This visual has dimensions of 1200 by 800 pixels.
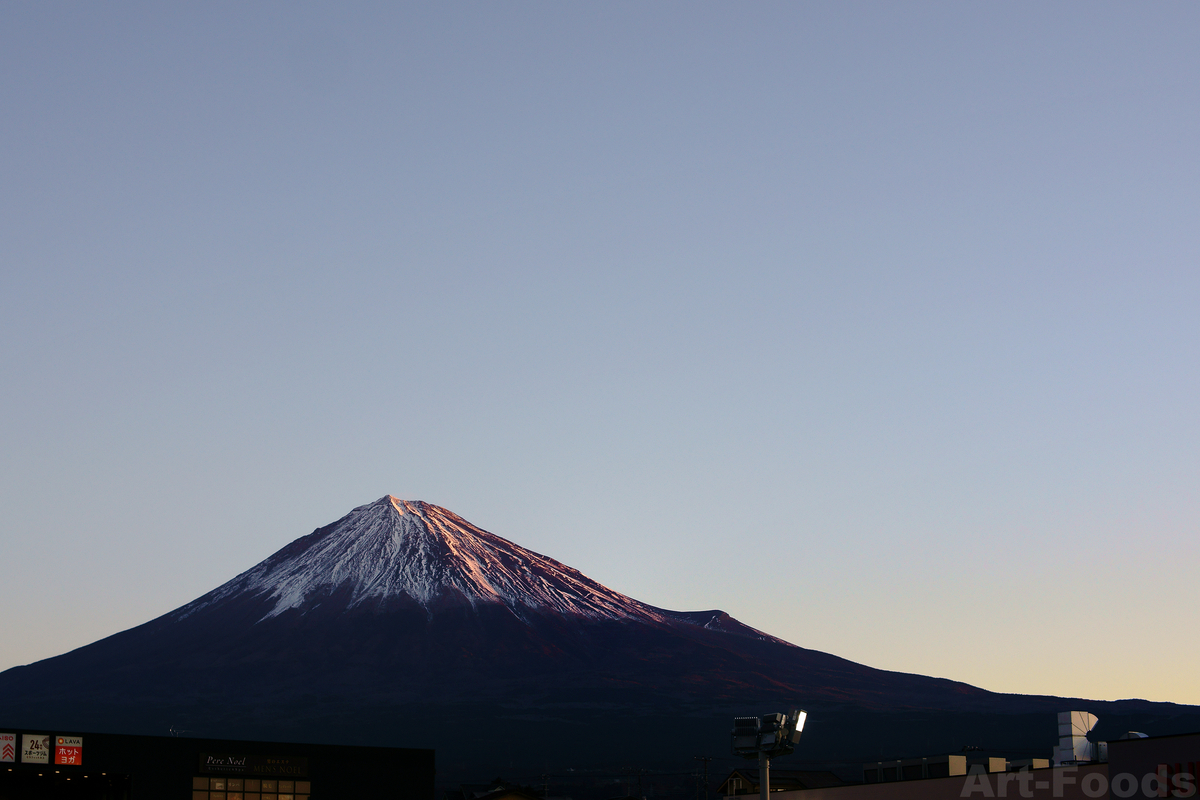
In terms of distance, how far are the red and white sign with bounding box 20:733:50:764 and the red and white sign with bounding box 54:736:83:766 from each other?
29 centimetres

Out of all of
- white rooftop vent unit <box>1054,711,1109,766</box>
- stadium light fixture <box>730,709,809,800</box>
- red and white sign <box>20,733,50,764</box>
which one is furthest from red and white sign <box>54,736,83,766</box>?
white rooftop vent unit <box>1054,711,1109,766</box>

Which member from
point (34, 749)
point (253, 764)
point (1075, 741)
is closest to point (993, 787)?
point (1075, 741)

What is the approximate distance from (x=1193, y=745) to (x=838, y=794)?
13537mm

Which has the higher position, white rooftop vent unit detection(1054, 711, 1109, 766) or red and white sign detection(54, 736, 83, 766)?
white rooftop vent unit detection(1054, 711, 1109, 766)

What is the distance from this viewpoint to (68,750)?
45625mm

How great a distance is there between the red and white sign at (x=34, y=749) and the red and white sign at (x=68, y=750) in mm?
287

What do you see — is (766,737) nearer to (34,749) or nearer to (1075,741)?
(1075,741)

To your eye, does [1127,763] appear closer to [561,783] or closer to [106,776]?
[106,776]

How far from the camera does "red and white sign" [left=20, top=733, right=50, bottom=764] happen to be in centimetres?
4484

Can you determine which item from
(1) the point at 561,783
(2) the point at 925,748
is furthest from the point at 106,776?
(2) the point at 925,748

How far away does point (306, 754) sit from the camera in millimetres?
51312

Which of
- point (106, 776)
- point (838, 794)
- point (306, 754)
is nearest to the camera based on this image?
point (838, 794)

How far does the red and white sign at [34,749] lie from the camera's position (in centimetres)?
4484

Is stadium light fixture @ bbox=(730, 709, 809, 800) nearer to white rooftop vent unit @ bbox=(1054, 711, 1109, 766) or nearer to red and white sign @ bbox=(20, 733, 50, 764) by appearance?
white rooftop vent unit @ bbox=(1054, 711, 1109, 766)
